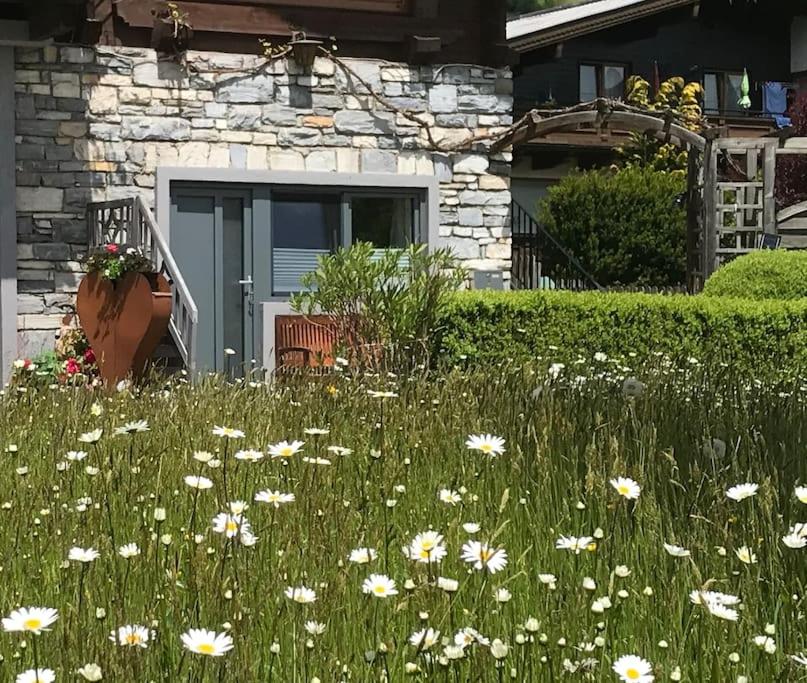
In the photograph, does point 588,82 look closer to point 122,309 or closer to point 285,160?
point 285,160

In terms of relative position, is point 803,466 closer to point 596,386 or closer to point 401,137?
point 596,386

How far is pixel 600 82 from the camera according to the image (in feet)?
76.6

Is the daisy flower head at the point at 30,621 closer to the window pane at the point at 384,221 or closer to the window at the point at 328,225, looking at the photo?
the window at the point at 328,225

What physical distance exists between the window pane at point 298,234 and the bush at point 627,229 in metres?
6.36

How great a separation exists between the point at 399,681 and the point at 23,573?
1159 millimetres

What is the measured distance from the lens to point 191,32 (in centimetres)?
1134

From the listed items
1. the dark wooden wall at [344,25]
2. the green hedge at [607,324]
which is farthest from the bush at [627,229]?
the green hedge at [607,324]

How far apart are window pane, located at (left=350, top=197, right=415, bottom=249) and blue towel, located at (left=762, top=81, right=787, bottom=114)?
14154 millimetres

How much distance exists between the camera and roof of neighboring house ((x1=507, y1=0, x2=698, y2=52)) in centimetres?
2050

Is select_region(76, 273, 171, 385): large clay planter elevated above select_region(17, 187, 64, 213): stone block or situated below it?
below

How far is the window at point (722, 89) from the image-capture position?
24.2 m

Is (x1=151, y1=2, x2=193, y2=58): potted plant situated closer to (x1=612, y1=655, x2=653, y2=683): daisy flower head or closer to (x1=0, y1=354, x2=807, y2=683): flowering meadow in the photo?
(x1=0, y1=354, x2=807, y2=683): flowering meadow

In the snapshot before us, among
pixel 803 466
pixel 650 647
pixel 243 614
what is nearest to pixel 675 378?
pixel 803 466

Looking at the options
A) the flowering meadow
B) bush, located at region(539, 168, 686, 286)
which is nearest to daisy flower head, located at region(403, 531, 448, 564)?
the flowering meadow
